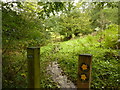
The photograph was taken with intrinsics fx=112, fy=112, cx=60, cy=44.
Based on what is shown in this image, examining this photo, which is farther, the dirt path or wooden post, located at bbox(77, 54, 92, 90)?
the dirt path

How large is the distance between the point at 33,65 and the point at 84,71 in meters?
0.75

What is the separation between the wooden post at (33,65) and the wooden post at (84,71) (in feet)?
2.07

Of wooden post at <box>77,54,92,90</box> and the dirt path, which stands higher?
wooden post at <box>77,54,92,90</box>

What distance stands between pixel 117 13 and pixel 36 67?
6603 millimetres

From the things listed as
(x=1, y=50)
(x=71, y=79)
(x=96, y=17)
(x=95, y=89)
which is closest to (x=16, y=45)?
(x=1, y=50)

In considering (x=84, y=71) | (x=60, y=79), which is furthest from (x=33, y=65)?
(x=60, y=79)

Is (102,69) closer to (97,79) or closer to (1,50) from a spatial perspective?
(97,79)

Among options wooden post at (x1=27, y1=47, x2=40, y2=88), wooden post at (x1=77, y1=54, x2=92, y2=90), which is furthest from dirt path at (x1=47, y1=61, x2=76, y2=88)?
wooden post at (x1=27, y1=47, x2=40, y2=88)

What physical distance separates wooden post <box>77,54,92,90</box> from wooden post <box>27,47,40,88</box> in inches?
24.9

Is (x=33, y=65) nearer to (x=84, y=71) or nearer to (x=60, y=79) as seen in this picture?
(x=84, y=71)

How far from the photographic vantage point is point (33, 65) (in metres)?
1.58

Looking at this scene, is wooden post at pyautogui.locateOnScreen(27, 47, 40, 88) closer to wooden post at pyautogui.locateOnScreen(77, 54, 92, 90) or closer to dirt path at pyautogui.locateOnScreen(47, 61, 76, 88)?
wooden post at pyautogui.locateOnScreen(77, 54, 92, 90)

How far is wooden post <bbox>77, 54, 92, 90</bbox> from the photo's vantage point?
1.64 m

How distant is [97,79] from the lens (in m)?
2.73
